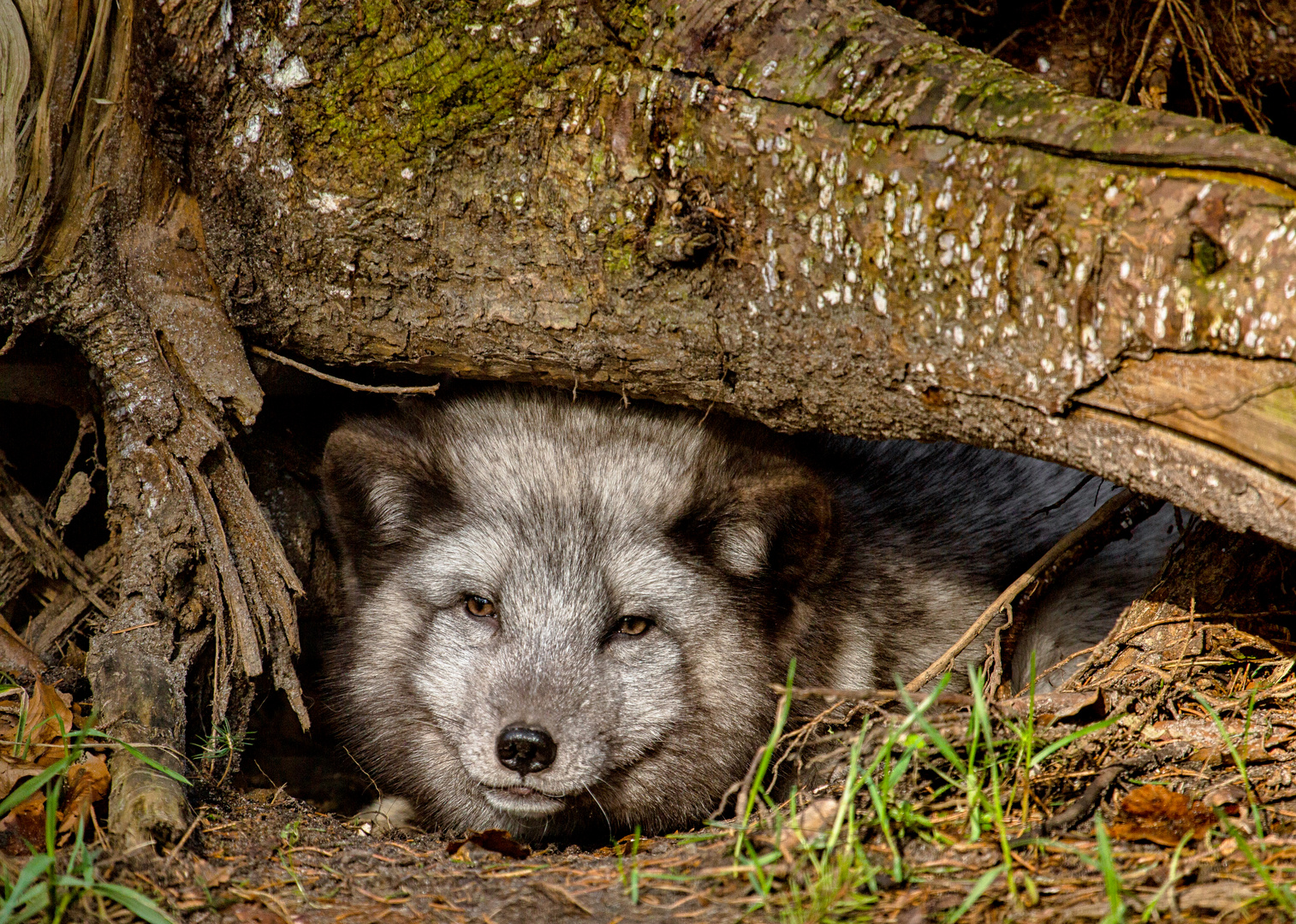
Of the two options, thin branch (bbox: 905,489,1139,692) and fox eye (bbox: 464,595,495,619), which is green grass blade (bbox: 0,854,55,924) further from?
thin branch (bbox: 905,489,1139,692)

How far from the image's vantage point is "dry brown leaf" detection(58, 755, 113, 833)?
2.79 m

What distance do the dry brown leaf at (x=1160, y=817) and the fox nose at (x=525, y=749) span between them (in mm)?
1717

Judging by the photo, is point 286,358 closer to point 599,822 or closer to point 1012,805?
point 599,822

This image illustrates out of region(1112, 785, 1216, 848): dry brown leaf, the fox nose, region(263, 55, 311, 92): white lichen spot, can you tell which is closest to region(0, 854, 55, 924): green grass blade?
the fox nose

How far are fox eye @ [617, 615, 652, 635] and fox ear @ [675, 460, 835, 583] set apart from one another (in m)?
0.32

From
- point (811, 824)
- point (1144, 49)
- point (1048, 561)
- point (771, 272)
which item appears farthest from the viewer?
point (1144, 49)

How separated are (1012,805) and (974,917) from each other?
1.90 ft

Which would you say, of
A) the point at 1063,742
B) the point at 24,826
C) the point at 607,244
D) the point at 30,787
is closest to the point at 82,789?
the point at 24,826

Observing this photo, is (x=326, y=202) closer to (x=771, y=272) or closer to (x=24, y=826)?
(x=771, y=272)

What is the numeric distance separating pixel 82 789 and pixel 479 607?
1.40 metres

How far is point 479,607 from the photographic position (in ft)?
12.8

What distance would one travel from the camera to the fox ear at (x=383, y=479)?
12.8ft

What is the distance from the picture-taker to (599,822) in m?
3.97

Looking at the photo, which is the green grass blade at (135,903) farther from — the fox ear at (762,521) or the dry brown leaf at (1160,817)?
the dry brown leaf at (1160,817)
